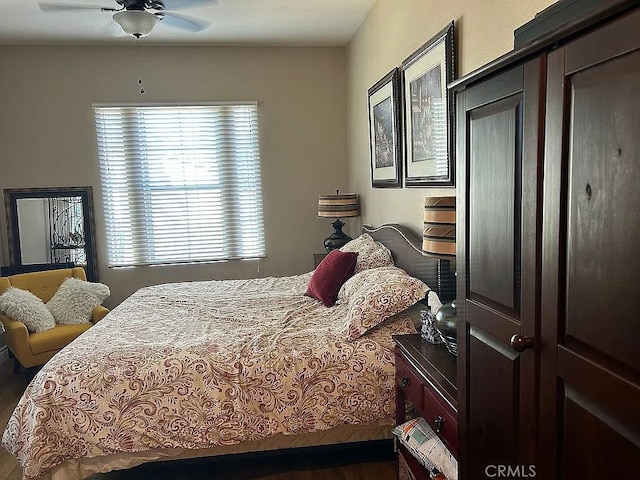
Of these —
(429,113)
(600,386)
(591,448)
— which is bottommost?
(591,448)

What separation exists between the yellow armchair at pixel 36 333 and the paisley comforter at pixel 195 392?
150 centimetres

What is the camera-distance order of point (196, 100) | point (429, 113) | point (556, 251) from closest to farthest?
1. point (556, 251)
2. point (429, 113)
3. point (196, 100)

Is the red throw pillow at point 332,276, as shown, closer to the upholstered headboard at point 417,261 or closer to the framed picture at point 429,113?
the upholstered headboard at point 417,261

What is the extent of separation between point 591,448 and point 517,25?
1.56 meters

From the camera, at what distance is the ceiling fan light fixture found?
330cm

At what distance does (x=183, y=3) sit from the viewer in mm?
3537

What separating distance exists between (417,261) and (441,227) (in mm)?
766

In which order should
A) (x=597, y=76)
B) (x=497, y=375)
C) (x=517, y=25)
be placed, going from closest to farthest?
(x=597, y=76), (x=497, y=375), (x=517, y=25)

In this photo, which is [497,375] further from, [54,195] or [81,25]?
[54,195]

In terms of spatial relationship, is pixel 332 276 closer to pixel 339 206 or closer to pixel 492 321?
pixel 339 206

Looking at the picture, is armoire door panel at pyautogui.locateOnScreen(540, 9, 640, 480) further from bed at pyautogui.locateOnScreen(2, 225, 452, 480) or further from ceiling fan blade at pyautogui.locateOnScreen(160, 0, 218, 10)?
ceiling fan blade at pyautogui.locateOnScreen(160, 0, 218, 10)

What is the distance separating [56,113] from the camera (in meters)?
4.58

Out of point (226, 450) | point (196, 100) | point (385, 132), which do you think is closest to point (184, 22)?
point (196, 100)

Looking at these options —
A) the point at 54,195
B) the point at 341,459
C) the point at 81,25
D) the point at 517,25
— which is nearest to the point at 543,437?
the point at 517,25
